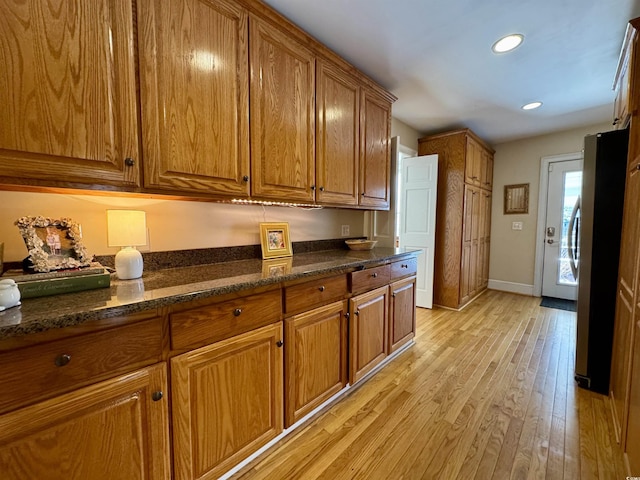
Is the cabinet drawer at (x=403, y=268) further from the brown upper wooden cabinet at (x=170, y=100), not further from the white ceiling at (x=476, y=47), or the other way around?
the white ceiling at (x=476, y=47)

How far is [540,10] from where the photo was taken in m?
1.59

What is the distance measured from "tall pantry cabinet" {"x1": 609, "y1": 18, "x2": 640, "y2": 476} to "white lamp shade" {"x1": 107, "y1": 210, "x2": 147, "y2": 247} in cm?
221

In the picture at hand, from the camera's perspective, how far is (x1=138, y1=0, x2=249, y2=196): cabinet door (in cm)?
115

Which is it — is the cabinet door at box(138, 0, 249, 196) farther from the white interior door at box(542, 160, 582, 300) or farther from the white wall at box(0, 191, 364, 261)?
the white interior door at box(542, 160, 582, 300)

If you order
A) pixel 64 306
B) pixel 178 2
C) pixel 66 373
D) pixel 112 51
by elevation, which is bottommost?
pixel 66 373

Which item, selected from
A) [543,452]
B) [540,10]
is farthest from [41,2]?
[543,452]

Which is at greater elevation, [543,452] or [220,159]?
[220,159]

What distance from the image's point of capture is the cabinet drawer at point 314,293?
1.41 m

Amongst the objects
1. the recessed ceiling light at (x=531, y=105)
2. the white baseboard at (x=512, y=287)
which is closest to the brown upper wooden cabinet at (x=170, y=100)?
the recessed ceiling light at (x=531, y=105)

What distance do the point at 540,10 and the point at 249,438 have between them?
284cm

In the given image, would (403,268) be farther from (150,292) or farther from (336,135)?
(150,292)

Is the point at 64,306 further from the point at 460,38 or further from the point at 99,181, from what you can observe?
the point at 460,38

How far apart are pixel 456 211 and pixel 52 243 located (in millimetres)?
3732

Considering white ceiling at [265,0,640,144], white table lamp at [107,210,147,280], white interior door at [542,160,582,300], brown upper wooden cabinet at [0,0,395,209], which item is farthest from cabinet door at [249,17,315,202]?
white interior door at [542,160,582,300]
